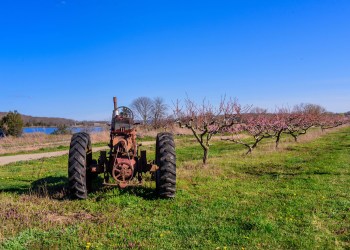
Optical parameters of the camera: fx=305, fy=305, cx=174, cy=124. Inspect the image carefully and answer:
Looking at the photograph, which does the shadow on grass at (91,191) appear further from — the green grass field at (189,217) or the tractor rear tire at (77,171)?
the tractor rear tire at (77,171)

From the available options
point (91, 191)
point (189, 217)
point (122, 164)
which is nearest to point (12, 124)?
point (91, 191)

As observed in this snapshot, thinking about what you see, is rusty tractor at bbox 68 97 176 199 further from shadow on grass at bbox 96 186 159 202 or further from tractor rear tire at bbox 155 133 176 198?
shadow on grass at bbox 96 186 159 202

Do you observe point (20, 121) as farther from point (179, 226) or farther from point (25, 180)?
point (179, 226)

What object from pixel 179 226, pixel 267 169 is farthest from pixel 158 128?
pixel 179 226

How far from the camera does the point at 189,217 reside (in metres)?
5.71

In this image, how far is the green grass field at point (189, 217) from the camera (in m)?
4.62

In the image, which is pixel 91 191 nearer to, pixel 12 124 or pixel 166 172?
pixel 166 172

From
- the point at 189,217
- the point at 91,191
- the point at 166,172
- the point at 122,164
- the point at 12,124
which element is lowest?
the point at 189,217

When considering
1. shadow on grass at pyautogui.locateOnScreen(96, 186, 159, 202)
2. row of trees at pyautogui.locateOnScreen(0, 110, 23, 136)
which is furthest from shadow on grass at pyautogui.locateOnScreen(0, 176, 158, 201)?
row of trees at pyautogui.locateOnScreen(0, 110, 23, 136)

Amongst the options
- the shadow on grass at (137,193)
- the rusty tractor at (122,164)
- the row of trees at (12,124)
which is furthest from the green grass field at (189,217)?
the row of trees at (12,124)

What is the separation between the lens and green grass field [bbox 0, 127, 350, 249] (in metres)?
4.62

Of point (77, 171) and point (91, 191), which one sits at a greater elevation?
point (77, 171)

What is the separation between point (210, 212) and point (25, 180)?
683 cm

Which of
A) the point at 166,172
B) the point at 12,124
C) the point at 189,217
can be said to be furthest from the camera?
the point at 12,124
